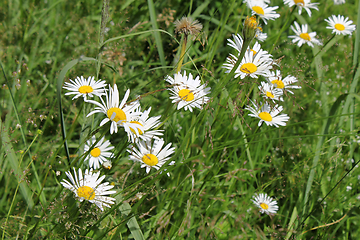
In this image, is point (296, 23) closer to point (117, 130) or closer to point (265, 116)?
point (265, 116)

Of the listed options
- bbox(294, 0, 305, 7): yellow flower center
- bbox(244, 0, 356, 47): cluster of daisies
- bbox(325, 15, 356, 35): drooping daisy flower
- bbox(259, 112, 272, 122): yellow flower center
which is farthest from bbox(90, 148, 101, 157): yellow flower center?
bbox(325, 15, 356, 35): drooping daisy flower

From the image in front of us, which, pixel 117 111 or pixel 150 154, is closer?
pixel 117 111

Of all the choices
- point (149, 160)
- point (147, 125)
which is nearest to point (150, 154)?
point (149, 160)

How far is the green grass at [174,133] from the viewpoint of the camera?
54.8 inches

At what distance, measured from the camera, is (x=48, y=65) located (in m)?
2.40

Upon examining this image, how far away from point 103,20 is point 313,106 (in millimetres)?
2161

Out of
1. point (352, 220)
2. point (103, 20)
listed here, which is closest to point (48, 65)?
point (103, 20)

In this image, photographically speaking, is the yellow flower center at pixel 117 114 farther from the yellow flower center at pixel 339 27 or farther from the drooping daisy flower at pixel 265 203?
the yellow flower center at pixel 339 27

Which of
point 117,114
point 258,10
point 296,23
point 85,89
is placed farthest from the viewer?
point 296,23

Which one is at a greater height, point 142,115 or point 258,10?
point 258,10

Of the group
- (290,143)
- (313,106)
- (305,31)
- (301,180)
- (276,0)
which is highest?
(276,0)

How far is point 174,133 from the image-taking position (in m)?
1.50

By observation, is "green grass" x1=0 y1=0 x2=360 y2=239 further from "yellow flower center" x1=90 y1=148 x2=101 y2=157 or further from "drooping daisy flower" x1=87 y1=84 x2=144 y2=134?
"drooping daisy flower" x1=87 y1=84 x2=144 y2=134

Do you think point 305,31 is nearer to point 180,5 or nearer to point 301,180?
point 180,5
